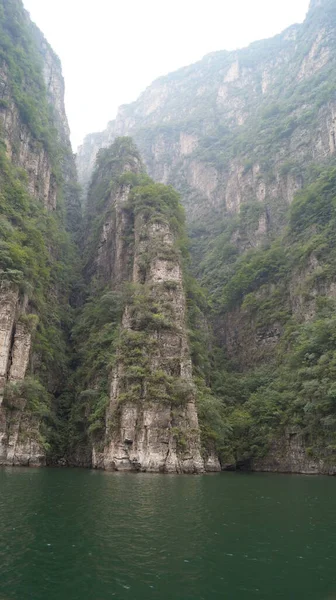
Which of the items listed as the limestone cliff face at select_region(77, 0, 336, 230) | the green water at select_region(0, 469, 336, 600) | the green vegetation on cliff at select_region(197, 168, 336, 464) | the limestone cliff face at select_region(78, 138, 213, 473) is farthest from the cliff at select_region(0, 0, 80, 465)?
the limestone cliff face at select_region(77, 0, 336, 230)

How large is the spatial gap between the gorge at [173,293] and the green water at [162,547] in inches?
935

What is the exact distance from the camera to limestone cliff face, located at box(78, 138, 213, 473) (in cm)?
4459

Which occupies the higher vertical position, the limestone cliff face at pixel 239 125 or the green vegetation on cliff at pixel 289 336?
the limestone cliff face at pixel 239 125

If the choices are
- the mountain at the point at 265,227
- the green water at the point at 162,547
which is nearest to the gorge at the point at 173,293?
the mountain at the point at 265,227

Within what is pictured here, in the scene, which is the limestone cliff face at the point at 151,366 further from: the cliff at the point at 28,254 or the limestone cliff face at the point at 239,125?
the limestone cliff face at the point at 239,125

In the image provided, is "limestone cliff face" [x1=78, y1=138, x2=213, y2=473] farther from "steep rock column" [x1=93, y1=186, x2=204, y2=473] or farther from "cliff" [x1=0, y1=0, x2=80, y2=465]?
"cliff" [x1=0, y1=0, x2=80, y2=465]

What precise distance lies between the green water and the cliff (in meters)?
22.7

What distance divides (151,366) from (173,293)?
12040 millimetres

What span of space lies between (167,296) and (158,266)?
5604 mm

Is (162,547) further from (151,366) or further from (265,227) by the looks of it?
(265,227)

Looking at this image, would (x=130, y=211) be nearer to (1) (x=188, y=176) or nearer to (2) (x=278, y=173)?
(2) (x=278, y=173)

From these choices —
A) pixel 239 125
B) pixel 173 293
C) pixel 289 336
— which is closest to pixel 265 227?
pixel 289 336

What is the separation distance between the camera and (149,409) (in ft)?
151

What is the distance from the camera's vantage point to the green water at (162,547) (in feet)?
33.6
